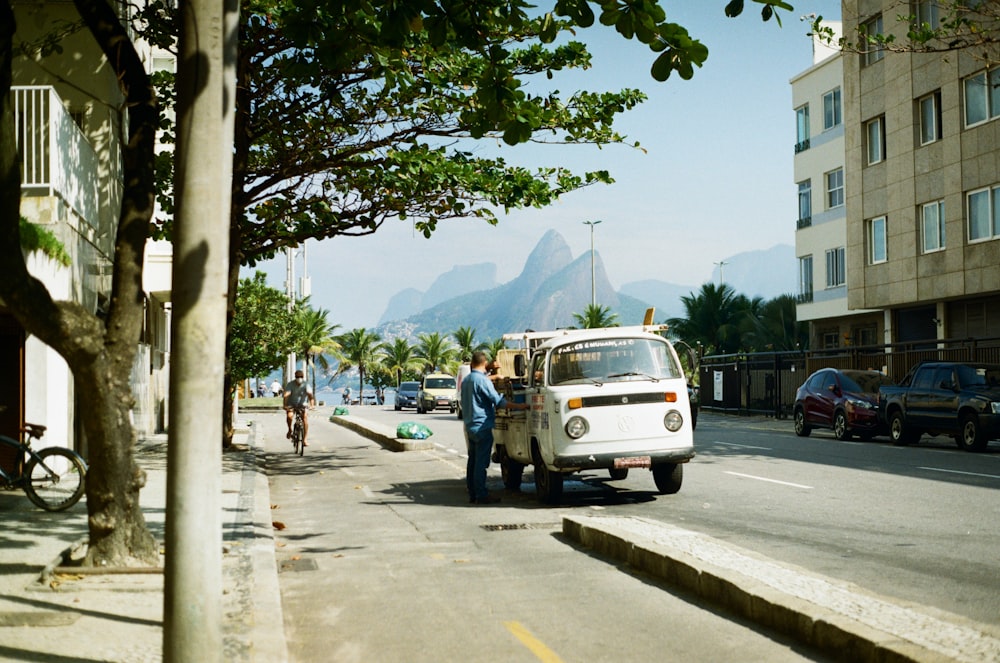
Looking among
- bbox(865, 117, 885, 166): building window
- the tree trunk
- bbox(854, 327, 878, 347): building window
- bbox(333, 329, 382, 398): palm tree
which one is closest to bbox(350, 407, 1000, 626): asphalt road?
the tree trunk

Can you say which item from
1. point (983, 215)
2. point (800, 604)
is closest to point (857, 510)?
point (800, 604)

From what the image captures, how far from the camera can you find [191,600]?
4684 mm

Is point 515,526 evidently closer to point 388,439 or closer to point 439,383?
point 388,439

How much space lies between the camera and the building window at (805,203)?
4512 centimetres

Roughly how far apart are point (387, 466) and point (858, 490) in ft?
30.1

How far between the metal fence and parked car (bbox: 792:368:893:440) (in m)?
2.56

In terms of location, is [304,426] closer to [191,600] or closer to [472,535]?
[472,535]

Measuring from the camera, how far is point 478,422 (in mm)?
13664

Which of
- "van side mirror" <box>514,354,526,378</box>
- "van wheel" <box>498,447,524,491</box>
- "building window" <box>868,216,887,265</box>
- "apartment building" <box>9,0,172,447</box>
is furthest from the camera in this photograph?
"building window" <box>868,216,887,265</box>

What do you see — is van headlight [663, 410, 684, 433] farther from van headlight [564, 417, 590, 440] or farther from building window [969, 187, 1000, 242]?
building window [969, 187, 1000, 242]

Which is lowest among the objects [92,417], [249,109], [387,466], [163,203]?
[387,466]

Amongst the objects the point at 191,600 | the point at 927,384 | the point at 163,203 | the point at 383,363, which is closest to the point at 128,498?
the point at 191,600

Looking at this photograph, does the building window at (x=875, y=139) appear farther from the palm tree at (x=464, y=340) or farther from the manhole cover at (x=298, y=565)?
the palm tree at (x=464, y=340)

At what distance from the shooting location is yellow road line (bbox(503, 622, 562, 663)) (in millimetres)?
5840
